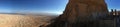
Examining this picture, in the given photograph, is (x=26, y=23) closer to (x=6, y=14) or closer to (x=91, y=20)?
(x=6, y=14)

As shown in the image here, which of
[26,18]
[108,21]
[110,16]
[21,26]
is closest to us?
[108,21]

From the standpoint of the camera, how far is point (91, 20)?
27.7 ft

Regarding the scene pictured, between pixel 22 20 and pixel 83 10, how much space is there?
320 centimetres

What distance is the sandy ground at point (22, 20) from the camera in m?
10.1

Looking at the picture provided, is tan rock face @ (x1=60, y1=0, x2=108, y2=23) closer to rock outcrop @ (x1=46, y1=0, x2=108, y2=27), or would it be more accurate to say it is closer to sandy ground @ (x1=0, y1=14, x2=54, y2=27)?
rock outcrop @ (x1=46, y1=0, x2=108, y2=27)

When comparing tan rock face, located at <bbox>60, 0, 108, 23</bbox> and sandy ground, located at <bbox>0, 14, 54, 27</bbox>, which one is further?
sandy ground, located at <bbox>0, 14, 54, 27</bbox>

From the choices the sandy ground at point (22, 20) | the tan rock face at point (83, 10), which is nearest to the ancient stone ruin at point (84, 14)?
the tan rock face at point (83, 10)

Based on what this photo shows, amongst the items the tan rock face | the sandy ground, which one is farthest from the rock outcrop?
the sandy ground

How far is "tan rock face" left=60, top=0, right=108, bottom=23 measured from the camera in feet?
27.7

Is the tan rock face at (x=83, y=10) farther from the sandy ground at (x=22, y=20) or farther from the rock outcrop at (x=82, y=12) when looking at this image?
the sandy ground at (x=22, y=20)

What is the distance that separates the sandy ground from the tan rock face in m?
1.62

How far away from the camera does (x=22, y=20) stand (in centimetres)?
1055

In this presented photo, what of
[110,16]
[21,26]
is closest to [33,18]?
[21,26]

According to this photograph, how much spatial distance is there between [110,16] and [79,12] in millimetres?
1167
